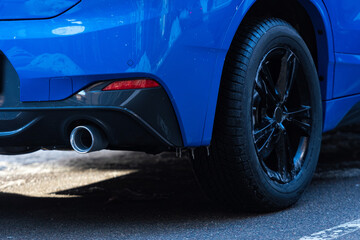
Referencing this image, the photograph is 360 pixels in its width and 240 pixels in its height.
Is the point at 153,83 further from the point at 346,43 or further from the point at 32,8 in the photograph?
the point at 346,43

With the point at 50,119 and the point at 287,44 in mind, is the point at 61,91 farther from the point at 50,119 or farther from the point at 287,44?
the point at 287,44

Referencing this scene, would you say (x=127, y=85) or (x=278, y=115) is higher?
(x=127, y=85)

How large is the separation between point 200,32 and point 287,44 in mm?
724

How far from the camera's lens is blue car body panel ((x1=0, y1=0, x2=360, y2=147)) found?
2.61 meters

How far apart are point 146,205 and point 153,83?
1097 millimetres

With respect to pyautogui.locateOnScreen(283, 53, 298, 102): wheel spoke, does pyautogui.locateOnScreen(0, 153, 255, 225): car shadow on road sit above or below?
below

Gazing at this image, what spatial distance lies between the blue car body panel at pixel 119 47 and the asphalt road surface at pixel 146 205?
505 mm

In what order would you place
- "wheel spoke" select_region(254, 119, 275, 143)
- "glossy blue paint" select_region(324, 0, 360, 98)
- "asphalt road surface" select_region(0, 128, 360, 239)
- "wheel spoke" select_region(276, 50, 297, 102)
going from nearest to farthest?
"asphalt road surface" select_region(0, 128, 360, 239) < "wheel spoke" select_region(254, 119, 275, 143) < "wheel spoke" select_region(276, 50, 297, 102) < "glossy blue paint" select_region(324, 0, 360, 98)

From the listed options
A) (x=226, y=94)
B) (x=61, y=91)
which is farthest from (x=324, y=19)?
(x=61, y=91)

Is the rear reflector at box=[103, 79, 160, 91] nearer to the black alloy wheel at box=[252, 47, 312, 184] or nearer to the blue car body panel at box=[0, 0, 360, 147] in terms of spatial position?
the blue car body panel at box=[0, 0, 360, 147]

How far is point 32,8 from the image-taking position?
2.69 meters

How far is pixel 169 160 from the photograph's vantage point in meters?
5.40

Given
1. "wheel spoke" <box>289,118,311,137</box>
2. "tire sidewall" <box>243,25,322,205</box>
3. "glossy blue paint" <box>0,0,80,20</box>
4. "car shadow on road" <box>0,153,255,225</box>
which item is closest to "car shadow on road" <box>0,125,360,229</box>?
"car shadow on road" <box>0,153,255,225</box>

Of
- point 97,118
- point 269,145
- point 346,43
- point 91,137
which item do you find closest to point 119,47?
point 97,118
